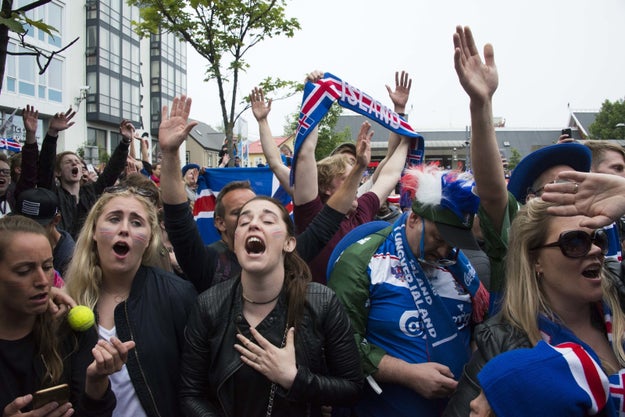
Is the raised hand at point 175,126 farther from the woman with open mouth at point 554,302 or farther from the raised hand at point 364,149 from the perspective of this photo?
the woman with open mouth at point 554,302

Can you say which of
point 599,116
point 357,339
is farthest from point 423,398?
point 599,116

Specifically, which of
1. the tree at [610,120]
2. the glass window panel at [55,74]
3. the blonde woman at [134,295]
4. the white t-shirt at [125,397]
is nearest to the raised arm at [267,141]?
the blonde woman at [134,295]

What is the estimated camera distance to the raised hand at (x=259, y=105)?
4.22 meters

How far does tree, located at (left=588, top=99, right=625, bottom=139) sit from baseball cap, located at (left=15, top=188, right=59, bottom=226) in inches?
2234

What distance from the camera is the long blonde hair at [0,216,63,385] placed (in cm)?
183

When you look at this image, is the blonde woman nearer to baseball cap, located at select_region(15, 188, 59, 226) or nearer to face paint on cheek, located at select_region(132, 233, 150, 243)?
face paint on cheek, located at select_region(132, 233, 150, 243)

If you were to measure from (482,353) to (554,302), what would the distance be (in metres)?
0.37

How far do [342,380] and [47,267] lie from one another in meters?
1.33

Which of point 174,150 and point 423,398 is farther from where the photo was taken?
point 174,150

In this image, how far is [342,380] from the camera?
2.00 metres

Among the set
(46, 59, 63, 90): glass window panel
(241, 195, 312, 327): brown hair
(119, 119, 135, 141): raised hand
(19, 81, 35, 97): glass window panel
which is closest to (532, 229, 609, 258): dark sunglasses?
(241, 195, 312, 327): brown hair

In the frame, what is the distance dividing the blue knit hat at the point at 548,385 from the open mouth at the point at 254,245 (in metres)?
1.16

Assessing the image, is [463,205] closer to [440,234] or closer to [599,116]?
[440,234]

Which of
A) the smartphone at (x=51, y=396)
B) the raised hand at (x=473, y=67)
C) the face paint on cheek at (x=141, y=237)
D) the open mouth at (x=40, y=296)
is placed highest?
the raised hand at (x=473, y=67)
